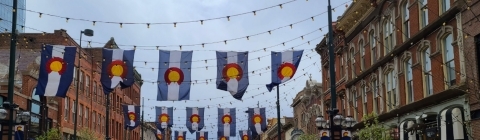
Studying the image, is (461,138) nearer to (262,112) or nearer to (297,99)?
(262,112)

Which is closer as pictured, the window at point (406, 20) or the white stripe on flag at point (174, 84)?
the white stripe on flag at point (174, 84)

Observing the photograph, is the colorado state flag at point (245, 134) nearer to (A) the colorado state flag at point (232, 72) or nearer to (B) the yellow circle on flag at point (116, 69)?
(A) the colorado state flag at point (232, 72)

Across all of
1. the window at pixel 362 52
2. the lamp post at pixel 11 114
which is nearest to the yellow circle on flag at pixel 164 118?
the window at pixel 362 52

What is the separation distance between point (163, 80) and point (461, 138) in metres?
13.9

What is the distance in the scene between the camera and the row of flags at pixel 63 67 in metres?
31.6

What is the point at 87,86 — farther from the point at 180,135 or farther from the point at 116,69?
the point at 116,69

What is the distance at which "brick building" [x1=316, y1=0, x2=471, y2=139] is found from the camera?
27141mm

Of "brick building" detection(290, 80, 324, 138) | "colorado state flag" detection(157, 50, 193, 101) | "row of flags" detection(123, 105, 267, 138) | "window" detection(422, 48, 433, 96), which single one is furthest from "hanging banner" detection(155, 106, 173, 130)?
"window" detection(422, 48, 433, 96)

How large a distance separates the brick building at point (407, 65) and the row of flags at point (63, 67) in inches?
487

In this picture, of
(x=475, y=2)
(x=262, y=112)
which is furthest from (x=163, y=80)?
(x=262, y=112)

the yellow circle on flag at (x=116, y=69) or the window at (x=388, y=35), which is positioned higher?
the window at (x=388, y=35)

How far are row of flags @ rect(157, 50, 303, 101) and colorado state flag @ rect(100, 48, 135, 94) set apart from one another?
1.44m

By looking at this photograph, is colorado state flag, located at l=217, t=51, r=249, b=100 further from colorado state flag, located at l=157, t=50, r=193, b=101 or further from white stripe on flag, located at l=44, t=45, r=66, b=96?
white stripe on flag, located at l=44, t=45, r=66, b=96

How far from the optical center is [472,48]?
25266mm
